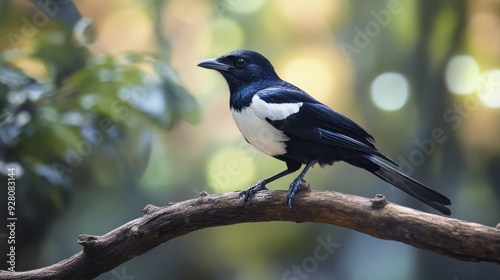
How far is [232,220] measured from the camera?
2.21 meters

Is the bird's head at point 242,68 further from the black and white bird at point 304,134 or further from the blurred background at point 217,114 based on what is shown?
the blurred background at point 217,114

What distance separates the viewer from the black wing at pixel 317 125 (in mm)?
2273

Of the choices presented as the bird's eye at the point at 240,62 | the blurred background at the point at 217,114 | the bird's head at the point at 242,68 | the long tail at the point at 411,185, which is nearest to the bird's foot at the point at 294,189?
the long tail at the point at 411,185

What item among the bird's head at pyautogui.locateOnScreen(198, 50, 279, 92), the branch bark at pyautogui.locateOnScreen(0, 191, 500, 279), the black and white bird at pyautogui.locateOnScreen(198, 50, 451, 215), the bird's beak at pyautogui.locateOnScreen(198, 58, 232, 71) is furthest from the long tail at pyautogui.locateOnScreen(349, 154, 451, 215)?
the bird's beak at pyautogui.locateOnScreen(198, 58, 232, 71)

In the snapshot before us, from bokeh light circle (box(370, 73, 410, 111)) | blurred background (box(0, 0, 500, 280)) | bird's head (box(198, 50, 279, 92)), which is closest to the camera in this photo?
bird's head (box(198, 50, 279, 92))

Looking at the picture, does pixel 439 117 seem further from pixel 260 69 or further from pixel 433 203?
pixel 260 69

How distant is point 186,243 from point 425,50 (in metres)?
1.87

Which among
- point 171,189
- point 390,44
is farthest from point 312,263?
point 390,44

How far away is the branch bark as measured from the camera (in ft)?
6.18

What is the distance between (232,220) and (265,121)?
0.45 m

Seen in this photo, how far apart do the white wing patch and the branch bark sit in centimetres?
23

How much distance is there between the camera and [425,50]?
321 centimetres

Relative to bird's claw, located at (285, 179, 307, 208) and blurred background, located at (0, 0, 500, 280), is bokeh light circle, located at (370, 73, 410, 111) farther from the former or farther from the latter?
bird's claw, located at (285, 179, 307, 208)

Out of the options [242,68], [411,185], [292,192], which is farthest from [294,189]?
[242,68]
